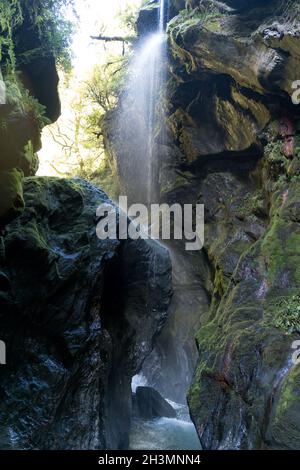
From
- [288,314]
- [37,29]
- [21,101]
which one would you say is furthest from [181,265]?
[21,101]

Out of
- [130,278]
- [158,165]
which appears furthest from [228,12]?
[130,278]

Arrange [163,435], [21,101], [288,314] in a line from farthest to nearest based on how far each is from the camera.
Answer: [163,435] → [288,314] → [21,101]

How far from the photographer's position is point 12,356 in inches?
299

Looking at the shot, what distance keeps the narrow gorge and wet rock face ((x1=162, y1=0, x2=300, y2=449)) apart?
1.5 inches

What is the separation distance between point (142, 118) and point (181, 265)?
24.5 feet

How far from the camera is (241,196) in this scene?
14.6m

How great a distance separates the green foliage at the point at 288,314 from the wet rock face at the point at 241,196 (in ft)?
0.08

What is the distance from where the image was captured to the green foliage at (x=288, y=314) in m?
7.29

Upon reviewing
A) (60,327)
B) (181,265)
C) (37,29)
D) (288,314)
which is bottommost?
(60,327)

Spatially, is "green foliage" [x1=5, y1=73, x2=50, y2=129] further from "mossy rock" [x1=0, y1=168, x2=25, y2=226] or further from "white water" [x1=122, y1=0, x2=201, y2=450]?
"white water" [x1=122, y1=0, x2=201, y2=450]

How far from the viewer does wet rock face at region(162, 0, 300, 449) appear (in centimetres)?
688

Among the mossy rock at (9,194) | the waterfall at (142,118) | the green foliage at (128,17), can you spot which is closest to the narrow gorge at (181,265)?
the mossy rock at (9,194)

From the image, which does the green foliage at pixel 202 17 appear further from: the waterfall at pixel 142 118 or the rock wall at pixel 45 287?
the rock wall at pixel 45 287

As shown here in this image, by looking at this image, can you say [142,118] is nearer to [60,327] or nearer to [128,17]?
[128,17]
